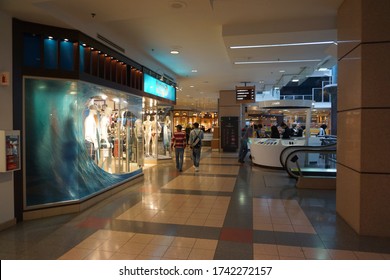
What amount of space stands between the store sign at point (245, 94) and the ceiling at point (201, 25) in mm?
3322

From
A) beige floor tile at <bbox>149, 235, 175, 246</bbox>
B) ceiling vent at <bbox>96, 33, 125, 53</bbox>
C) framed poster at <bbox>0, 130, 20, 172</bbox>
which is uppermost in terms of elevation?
ceiling vent at <bbox>96, 33, 125, 53</bbox>

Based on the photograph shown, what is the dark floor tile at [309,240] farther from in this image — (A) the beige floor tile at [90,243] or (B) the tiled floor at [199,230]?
(A) the beige floor tile at [90,243]

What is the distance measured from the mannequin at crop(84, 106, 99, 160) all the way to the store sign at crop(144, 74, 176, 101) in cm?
234

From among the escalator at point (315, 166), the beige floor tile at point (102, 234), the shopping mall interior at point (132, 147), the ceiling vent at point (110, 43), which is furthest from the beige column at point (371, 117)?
the ceiling vent at point (110, 43)

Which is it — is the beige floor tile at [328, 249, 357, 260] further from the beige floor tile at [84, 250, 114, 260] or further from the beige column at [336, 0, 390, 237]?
the beige floor tile at [84, 250, 114, 260]

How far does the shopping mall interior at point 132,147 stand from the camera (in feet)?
11.2

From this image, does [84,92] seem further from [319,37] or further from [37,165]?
[319,37]

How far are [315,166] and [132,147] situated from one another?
15.3ft

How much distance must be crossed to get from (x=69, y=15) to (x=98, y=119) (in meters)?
2.00

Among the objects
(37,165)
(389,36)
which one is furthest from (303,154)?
(37,165)

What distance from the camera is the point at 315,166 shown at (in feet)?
22.6

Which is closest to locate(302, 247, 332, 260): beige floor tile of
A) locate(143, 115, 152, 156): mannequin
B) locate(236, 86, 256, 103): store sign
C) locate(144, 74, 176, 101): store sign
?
locate(144, 74, 176, 101): store sign

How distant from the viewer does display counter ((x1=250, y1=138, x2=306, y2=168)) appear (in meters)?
8.92

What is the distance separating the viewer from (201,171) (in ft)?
28.2
